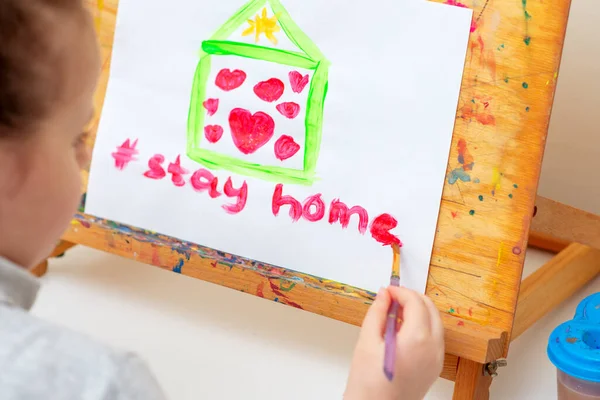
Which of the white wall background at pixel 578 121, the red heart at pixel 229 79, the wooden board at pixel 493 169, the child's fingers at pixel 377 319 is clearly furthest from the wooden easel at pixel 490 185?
the white wall background at pixel 578 121

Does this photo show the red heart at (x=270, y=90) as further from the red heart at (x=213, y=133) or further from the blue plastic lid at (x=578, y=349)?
the blue plastic lid at (x=578, y=349)

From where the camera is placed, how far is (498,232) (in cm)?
85

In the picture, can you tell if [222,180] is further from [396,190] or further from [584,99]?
[584,99]

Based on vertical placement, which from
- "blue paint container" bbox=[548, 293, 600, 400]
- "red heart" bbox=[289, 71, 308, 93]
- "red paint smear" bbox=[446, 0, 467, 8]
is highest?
"red paint smear" bbox=[446, 0, 467, 8]

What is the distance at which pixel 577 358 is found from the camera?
85cm

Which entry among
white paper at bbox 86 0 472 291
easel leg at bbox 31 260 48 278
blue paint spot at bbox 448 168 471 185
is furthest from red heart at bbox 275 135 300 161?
easel leg at bbox 31 260 48 278

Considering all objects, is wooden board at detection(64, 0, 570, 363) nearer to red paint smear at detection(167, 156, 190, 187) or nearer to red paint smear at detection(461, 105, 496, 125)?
red paint smear at detection(461, 105, 496, 125)

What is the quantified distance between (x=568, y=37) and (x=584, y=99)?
0.14 metres

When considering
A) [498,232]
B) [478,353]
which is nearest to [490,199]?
[498,232]

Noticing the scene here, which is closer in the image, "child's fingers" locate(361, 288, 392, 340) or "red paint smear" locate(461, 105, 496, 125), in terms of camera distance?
"child's fingers" locate(361, 288, 392, 340)

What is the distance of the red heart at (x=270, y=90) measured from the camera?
0.94 meters

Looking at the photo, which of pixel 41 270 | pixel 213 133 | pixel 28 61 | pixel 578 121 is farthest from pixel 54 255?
pixel 578 121

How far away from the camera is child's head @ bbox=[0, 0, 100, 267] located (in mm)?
421

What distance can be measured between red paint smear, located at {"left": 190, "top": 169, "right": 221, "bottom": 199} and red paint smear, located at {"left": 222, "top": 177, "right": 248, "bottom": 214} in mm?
17
